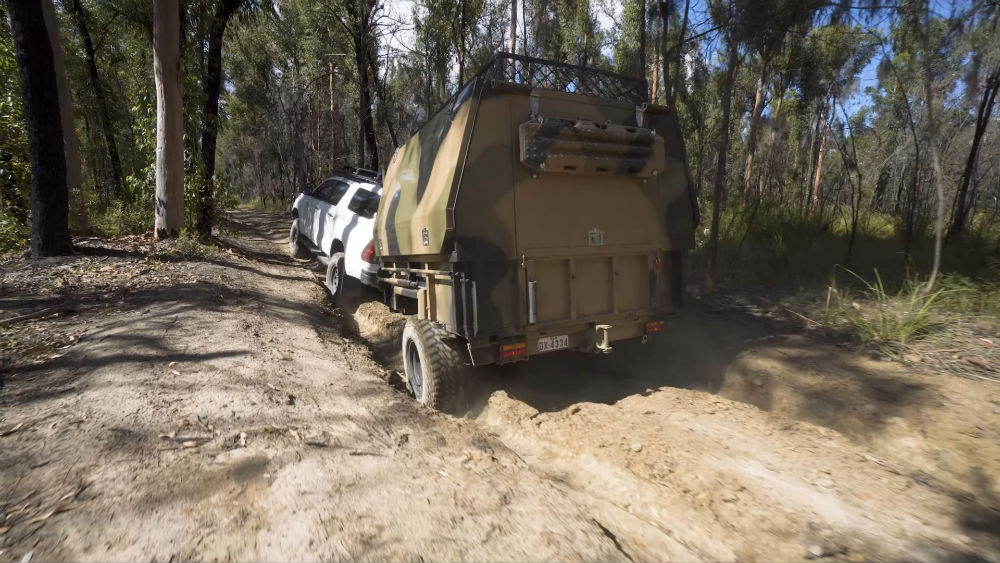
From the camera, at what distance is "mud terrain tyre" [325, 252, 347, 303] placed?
25.7ft

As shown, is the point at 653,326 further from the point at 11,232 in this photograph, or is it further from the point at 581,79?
the point at 11,232

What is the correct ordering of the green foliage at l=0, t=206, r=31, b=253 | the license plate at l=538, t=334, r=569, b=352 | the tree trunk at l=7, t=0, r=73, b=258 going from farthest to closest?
the green foliage at l=0, t=206, r=31, b=253 → the tree trunk at l=7, t=0, r=73, b=258 → the license plate at l=538, t=334, r=569, b=352

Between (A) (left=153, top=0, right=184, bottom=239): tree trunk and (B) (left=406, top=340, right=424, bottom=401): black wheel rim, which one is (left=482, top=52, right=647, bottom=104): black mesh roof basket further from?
(A) (left=153, top=0, right=184, bottom=239): tree trunk

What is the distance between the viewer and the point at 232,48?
22125 mm

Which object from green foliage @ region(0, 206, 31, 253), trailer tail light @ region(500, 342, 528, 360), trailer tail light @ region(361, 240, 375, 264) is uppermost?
green foliage @ region(0, 206, 31, 253)

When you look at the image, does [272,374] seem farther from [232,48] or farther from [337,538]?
[232,48]

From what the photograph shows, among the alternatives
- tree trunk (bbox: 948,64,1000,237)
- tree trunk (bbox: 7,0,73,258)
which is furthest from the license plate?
tree trunk (bbox: 7,0,73,258)

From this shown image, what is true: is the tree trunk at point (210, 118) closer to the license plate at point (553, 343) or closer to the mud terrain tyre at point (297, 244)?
the mud terrain tyre at point (297, 244)

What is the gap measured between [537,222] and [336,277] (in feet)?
16.1

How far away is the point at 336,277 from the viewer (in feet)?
26.0

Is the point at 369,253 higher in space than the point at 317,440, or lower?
higher

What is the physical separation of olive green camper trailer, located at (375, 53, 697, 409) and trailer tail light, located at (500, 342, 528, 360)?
0.01m

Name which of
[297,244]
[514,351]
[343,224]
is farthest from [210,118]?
[514,351]

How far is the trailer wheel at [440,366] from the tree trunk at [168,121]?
22.2ft
